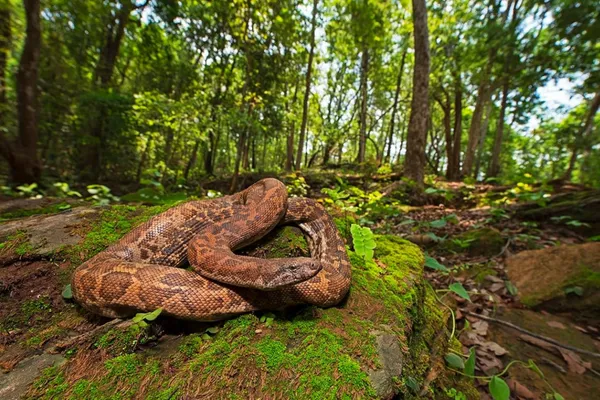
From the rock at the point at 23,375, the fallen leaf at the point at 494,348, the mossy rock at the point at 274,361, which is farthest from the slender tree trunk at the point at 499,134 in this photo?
the rock at the point at 23,375

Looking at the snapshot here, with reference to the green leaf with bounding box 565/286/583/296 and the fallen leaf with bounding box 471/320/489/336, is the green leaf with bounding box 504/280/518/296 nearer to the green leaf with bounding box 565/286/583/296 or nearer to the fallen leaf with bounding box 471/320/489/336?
the green leaf with bounding box 565/286/583/296

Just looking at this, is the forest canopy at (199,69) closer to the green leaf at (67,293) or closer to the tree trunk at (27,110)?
the tree trunk at (27,110)

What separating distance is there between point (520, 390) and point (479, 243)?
14.1 feet

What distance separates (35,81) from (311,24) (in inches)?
642

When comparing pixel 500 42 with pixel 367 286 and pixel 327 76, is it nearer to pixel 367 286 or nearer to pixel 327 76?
pixel 367 286

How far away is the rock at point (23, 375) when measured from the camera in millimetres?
2004

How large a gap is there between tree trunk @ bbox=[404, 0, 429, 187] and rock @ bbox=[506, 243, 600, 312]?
18.9ft

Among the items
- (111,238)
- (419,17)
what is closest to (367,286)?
(111,238)

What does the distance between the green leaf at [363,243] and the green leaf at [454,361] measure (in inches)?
59.0

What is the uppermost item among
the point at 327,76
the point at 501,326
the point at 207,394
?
the point at 327,76

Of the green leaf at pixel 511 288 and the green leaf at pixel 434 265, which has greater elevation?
the green leaf at pixel 434 265

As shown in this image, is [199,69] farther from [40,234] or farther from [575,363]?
[575,363]

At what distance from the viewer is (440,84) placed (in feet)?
66.0

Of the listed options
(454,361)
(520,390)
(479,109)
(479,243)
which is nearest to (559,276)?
(479,243)
